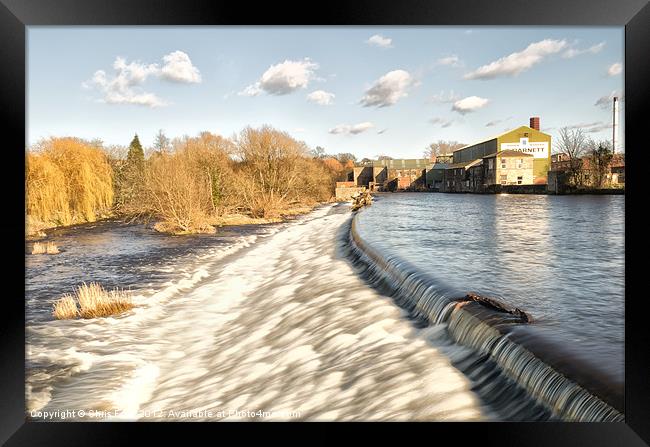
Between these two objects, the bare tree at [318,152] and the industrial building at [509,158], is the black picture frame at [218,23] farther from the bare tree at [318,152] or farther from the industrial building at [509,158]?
the bare tree at [318,152]

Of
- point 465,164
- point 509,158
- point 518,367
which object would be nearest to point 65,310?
point 518,367

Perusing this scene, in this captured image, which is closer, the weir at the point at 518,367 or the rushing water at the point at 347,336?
the weir at the point at 518,367

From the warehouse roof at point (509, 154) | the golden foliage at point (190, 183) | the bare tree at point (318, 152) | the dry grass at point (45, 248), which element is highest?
the bare tree at point (318, 152)

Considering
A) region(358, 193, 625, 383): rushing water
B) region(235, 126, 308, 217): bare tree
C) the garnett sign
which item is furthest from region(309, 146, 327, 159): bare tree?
the garnett sign

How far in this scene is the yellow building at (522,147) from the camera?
9203mm

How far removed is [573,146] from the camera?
810 cm

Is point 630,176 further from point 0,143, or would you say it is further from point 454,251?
point 454,251

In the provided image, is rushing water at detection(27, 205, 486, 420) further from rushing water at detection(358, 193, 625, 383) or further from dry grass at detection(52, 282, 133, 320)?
rushing water at detection(358, 193, 625, 383)

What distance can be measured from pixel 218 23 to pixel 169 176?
9047 millimetres

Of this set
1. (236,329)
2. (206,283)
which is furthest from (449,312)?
(206,283)

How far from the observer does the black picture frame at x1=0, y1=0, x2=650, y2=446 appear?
230 centimetres

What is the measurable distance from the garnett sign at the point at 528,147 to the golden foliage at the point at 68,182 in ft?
28.1

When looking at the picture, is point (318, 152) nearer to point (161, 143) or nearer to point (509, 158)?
point (161, 143)

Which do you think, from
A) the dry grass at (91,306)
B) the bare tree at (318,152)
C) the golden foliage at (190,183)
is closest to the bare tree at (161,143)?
the golden foliage at (190,183)
